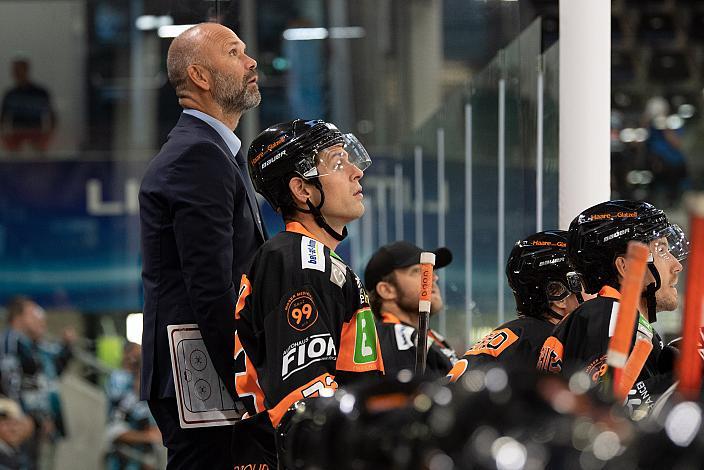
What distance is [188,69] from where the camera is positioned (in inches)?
115

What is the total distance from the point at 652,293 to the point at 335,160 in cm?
68

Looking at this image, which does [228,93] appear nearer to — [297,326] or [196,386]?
[196,386]

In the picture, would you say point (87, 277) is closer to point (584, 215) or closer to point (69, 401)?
point (69, 401)

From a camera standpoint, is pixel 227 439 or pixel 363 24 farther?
pixel 363 24

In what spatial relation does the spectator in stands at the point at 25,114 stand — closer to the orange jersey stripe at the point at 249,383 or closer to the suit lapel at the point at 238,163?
the suit lapel at the point at 238,163

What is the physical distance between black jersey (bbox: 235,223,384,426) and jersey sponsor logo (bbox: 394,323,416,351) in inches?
57.5

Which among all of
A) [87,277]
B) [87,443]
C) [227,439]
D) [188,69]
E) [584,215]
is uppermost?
[188,69]

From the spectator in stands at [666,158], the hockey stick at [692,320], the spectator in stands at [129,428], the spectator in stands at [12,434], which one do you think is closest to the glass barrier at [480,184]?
the hockey stick at [692,320]

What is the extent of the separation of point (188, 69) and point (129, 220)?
23.6ft

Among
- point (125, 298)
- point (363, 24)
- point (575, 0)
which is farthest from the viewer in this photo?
point (125, 298)

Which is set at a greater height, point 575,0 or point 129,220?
point 575,0

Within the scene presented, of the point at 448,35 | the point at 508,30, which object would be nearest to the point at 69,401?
the point at 448,35

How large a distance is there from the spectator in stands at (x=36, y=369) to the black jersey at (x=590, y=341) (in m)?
7.74

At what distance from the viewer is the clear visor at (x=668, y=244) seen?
7.90 feet
